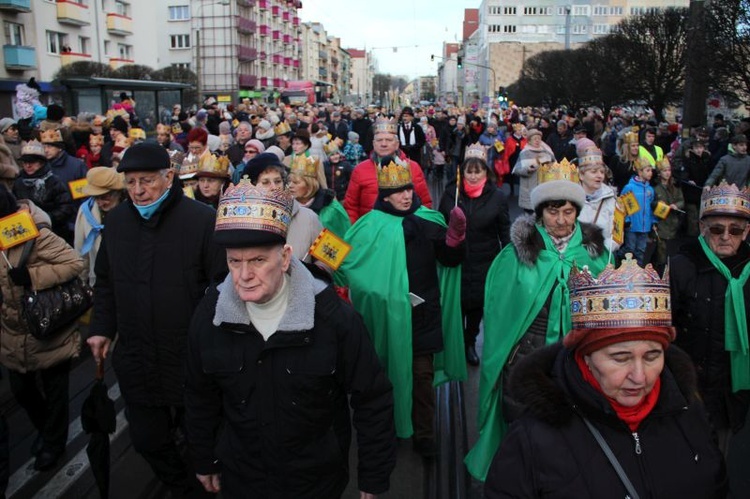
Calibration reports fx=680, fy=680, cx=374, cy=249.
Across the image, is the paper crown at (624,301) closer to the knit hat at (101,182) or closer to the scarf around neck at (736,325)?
the scarf around neck at (736,325)

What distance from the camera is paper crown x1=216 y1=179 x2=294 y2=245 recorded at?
2.62m

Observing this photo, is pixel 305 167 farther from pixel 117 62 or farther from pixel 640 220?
pixel 117 62

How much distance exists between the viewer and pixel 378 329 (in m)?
4.64

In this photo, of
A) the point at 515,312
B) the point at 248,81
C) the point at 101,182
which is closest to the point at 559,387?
the point at 515,312

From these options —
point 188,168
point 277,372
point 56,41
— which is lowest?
point 277,372

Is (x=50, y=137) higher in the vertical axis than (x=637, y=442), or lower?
higher

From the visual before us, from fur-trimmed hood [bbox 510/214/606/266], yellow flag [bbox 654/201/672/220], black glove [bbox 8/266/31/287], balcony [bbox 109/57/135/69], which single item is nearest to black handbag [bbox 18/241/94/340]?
black glove [bbox 8/266/31/287]

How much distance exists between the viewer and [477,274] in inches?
240

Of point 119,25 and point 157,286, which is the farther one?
point 119,25

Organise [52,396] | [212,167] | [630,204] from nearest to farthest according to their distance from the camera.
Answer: [52,396]
[212,167]
[630,204]

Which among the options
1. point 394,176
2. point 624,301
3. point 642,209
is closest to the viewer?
point 624,301

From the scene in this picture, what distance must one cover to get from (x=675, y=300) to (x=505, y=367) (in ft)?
3.44

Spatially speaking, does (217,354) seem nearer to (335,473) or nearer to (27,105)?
(335,473)

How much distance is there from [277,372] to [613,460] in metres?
1.27
